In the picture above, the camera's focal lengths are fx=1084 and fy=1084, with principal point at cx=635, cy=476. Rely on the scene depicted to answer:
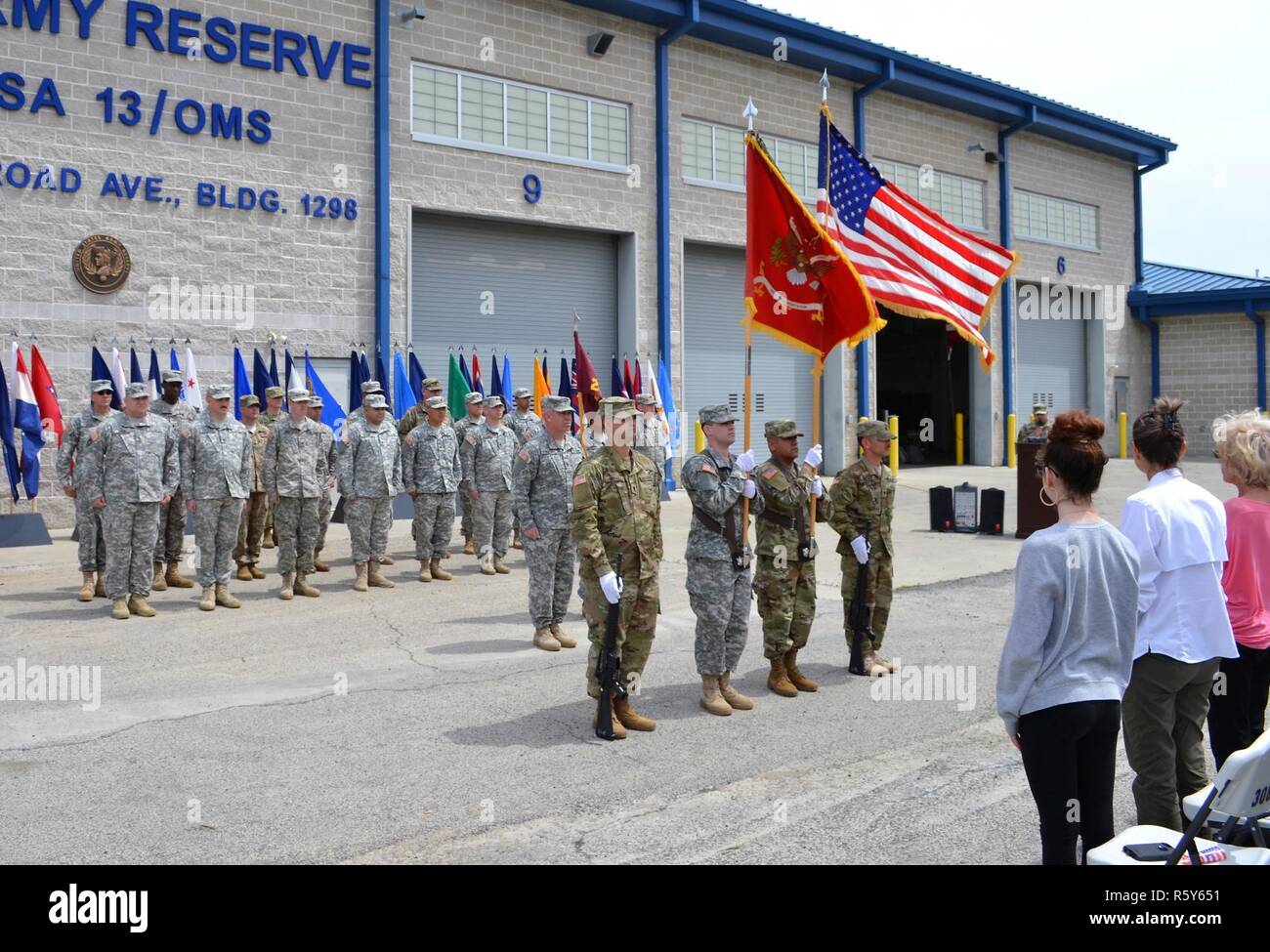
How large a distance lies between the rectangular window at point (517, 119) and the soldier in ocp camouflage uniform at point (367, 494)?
26.9 ft

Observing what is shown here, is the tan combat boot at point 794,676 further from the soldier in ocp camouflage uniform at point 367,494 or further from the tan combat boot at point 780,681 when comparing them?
the soldier in ocp camouflage uniform at point 367,494

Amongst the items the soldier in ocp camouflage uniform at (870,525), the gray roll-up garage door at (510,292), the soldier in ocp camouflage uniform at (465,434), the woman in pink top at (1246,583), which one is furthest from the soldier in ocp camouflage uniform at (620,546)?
the gray roll-up garage door at (510,292)

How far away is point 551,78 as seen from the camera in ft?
63.4

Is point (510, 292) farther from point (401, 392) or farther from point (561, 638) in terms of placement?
point (561, 638)

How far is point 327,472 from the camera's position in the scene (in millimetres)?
11641

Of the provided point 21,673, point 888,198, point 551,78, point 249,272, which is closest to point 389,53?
point 551,78

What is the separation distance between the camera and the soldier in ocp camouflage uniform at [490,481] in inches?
489

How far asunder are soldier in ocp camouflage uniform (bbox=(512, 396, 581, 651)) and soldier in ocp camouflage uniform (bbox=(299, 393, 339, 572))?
333 cm

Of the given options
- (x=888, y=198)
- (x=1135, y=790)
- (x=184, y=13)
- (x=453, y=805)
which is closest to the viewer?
(x=1135, y=790)

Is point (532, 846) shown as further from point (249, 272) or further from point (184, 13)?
point (184, 13)

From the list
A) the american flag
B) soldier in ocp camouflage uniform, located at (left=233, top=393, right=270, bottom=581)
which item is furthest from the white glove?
soldier in ocp camouflage uniform, located at (left=233, top=393, right=270, bottom=581)

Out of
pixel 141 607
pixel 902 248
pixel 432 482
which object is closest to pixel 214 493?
pixel 141 607

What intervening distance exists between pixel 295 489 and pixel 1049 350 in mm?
24887

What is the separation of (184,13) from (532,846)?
1489cm
